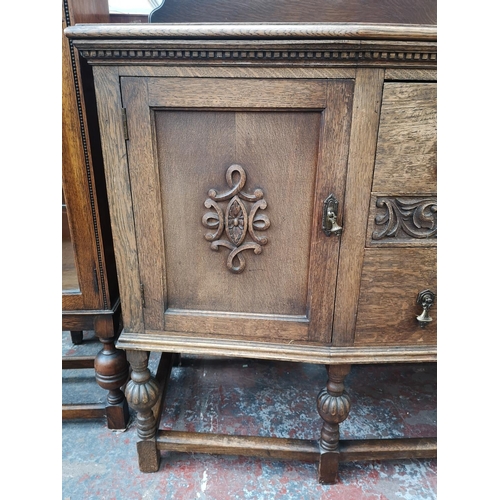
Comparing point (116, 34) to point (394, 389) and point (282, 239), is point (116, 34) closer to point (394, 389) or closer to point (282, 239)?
point (282, 239)

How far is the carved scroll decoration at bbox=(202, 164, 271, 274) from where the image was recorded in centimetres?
72

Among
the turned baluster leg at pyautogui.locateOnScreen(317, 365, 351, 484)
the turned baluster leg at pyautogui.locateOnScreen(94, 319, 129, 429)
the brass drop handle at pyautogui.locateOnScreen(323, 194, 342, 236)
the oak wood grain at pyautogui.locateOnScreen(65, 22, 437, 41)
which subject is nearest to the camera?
the oak wood grain at pyautogui.locateOnScreen(65, 22, 437, 41)

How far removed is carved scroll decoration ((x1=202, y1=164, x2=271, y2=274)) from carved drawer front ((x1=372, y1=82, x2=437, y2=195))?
231 millimetres

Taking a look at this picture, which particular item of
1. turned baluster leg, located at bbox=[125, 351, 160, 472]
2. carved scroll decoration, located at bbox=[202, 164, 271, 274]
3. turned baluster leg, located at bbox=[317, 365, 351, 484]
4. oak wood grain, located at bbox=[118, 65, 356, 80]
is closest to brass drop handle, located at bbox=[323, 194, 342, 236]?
carved scroll decoration, located at bbox=[202, 164, 271, 274]

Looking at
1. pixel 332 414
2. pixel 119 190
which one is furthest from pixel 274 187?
pixel 332 414

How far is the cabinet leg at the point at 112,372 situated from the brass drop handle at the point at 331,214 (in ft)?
2.15

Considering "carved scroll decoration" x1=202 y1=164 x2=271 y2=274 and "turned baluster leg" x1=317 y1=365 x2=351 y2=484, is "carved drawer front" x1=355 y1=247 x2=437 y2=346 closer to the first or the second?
"turned baluster leg" x1=317 y1=365 x2=351 y2=484

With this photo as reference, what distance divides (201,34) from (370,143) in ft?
1.14

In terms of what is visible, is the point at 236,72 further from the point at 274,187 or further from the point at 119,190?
the point at 119,190

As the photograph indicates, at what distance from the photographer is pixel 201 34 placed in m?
0.62

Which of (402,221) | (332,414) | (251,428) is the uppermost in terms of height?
(402,221)

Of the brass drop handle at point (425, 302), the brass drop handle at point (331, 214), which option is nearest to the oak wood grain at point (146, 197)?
the brass drop handle at point (331, 214)

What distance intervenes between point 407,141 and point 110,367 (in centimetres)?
90

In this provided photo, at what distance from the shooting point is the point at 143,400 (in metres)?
0.89
